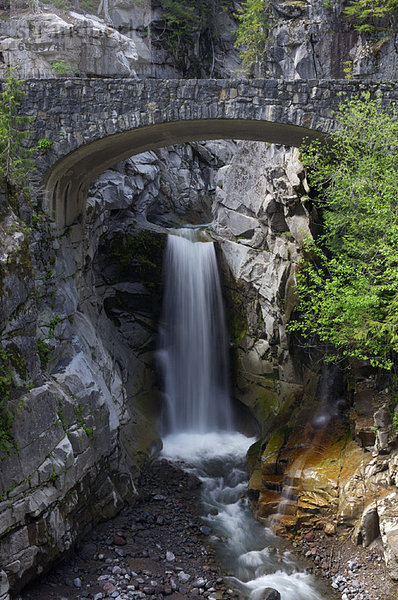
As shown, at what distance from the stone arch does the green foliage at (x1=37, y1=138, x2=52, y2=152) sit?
0.44 meters

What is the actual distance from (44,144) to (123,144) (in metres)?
2.54

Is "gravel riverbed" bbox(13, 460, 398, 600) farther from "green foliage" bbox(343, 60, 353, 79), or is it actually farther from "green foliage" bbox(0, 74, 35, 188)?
"green foliage" bbox(343, 60, 353, 79)

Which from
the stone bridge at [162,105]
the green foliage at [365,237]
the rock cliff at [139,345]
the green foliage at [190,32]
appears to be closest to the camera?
the rock cliff at [139,345]

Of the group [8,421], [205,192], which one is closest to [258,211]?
[205,192]

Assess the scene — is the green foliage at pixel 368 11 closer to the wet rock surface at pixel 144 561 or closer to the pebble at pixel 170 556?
the wet rock surface at pixel 144 561

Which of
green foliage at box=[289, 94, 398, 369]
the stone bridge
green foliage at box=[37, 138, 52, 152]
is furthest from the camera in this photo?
green foliage at box=[37, 138, 52, 152]

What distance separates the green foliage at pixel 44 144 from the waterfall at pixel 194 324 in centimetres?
757

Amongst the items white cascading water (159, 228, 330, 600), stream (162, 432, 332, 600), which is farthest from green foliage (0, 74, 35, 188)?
stream (162, 432, 332, 600)

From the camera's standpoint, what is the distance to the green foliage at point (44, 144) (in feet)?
40.1

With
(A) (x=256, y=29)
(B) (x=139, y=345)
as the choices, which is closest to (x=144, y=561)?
(B) (x=139, y=345)

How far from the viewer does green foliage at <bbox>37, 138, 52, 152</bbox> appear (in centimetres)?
1223

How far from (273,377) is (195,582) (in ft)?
28.0

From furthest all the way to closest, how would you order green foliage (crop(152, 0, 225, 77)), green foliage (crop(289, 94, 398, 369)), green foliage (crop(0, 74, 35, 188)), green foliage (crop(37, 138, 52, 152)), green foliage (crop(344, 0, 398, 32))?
green foliage (crop(152, 0, 225, 77))
green foliage (crop(344, 0, 398, 32))
green foliage (crop(37, 138, 52, 152))
green foliage (crop(289, 94, 398, 369))
green foliage (crop(0, 74, 35, 188))

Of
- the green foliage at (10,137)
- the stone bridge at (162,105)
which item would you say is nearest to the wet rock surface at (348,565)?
the stone bridge at (162,105)
